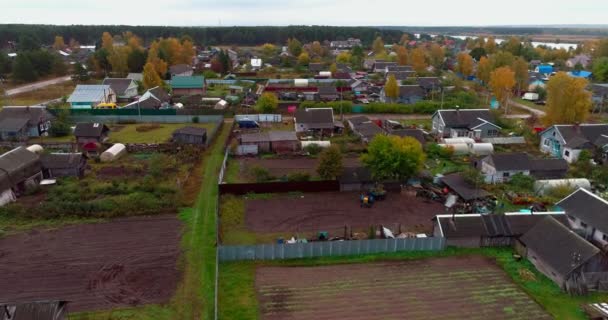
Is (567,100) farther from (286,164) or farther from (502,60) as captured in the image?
(502,60)

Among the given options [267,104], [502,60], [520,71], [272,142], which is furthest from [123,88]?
[502,60]

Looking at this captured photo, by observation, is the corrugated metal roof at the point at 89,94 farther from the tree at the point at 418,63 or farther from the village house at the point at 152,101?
the tree at the point at 418,63

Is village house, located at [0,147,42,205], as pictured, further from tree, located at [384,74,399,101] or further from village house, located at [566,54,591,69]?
village house, located at [566,54,591,69]

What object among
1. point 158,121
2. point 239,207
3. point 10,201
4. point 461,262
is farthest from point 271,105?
point 461,262

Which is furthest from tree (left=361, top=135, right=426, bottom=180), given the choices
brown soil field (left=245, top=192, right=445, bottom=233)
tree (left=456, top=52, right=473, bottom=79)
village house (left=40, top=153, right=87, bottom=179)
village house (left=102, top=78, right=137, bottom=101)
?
tree (left=456, top=52, right=473, bottom=79)

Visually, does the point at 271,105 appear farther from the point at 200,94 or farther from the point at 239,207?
the point at 239,207
